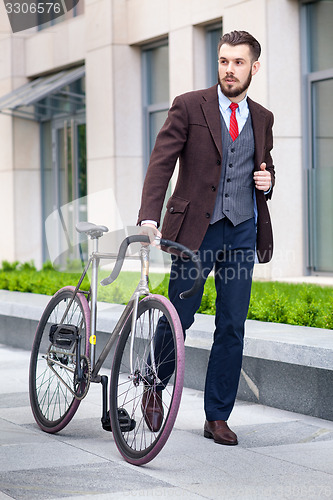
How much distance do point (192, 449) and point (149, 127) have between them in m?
11.4

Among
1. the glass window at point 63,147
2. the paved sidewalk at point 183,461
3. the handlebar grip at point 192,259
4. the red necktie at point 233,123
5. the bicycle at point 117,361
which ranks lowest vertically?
the paved sidewalk at point 183,461

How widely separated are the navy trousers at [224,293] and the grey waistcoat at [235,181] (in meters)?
0.06

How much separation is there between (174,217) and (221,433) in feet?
3.86

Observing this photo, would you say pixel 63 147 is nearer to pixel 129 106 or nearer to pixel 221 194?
pixel 129 106

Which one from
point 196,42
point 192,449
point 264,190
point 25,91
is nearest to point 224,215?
point 264,190

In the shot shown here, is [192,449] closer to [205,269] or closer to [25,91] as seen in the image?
[205,269]

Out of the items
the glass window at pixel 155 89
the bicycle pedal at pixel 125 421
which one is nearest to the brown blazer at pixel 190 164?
the bicycle pedal at pixel 125 421

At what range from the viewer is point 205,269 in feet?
16.0

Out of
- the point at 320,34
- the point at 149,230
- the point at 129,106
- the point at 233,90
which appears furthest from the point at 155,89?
the point at 149,230

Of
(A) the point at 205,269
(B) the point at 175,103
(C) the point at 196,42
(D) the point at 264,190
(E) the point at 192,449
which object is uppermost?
(C) the point at 196,42

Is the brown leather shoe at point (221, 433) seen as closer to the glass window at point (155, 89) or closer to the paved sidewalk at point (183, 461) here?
the paved sidewalk at point (183, 461)

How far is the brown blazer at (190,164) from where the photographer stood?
4.76m

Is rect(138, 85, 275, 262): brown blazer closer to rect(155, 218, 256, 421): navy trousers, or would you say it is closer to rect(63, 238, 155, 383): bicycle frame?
rect(155, 218, 256, 421): navy trousers

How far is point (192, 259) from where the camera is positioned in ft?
14.1
